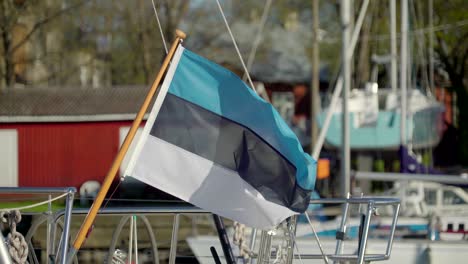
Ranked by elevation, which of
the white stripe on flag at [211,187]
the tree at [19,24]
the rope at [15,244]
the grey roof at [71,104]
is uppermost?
the tree at [19,24]

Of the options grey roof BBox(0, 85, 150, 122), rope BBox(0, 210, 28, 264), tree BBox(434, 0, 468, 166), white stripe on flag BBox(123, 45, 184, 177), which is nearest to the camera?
white stripe on flag BBox(123, 45, 184, 177)

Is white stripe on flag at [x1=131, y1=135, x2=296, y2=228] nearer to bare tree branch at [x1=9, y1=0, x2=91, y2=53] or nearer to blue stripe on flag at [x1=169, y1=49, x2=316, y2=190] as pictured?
blue stripe on flag at [x1=169, y1=49, x2=316, y2=190]

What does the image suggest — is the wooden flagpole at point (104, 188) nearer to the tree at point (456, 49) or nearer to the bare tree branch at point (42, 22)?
the bare tree branch at point (42, 22)

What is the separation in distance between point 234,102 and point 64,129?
24255 millimetres

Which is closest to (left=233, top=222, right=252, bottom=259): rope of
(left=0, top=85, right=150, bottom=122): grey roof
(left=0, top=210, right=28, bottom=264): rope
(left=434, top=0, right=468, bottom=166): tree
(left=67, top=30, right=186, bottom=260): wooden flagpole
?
(left=0, top=210, right=28, bottom=264): rope

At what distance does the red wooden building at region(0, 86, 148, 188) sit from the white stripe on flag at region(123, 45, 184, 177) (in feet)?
73.4

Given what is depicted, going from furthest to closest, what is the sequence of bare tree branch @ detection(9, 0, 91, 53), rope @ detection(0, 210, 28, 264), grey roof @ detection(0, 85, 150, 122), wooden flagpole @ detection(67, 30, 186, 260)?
1. grey roof @ detection(0, 85, 150, 122)
2. bare tree branch @ detection(9, 0, 91, 53)
3. rope @ detection(0, 210, 28, 264)
4. wooden flagpole @ detection(67, 30, 186, 260)

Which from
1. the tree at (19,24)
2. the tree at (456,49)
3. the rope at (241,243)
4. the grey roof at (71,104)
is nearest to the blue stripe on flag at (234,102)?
the rope at (241,243)

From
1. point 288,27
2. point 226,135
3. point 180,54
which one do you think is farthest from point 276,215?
point 288,27

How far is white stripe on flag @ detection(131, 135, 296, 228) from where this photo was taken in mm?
5648

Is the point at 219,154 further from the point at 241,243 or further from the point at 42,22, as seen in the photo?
the point at 42,22

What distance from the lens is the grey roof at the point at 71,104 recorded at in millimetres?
28906

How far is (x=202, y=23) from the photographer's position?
33.2 m

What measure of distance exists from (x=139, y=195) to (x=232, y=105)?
23.5ft
